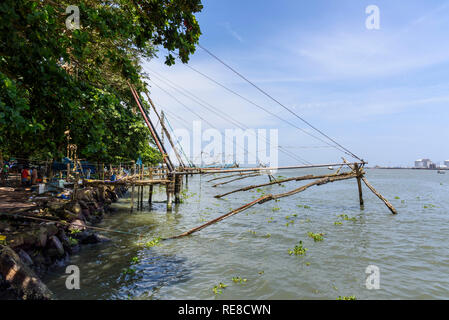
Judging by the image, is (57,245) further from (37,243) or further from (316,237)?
(316,237)

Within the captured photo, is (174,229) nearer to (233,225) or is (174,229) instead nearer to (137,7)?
(233,225)

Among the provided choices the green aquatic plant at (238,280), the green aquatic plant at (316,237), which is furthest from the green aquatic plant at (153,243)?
the green aquatic plant at (316,237)

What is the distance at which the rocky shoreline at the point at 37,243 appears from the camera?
7.22m

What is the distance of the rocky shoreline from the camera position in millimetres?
7223

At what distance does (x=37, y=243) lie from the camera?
32.0ft

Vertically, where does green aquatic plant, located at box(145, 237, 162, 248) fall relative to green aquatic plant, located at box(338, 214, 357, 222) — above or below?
below

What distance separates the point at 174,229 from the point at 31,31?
13624 millimetres

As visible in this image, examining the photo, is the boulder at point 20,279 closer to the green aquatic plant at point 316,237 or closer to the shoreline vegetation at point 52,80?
the shoreline vegetation at point 52,80

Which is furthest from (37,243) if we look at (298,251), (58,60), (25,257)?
(298,251)

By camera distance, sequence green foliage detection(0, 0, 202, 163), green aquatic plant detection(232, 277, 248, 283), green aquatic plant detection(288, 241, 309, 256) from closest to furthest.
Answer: green foliage detection(0, 0, 202, 163)
green aquatic plant detection(232, 277, 248, 283)
green aquatic plant detection(288, 241, 309, 256)

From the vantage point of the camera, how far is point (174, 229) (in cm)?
1723

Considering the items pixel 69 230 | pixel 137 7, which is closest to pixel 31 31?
pixel 137 7

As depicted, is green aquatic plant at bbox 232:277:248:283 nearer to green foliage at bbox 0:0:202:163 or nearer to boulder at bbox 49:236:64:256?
green foliage at bbox 0:0:202:163

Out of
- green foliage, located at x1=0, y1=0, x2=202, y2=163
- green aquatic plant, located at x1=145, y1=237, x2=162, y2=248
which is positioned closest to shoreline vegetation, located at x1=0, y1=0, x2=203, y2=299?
green foliage, located at x1=0, y1=0, x2=202, y2=163
